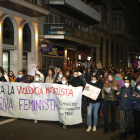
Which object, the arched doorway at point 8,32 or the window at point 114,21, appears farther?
the window at point 114,21

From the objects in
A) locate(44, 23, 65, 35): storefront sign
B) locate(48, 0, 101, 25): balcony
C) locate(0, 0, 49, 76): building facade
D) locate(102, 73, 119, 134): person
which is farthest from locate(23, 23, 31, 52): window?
locate(102, 73, 119, 134): person

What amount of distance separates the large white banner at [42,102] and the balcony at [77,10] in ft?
44.1

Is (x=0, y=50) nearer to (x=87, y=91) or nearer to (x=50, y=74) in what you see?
(x=50, y=74)

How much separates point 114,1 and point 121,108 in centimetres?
3476

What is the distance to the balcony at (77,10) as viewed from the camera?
1996 cm

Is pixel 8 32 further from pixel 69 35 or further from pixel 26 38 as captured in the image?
pixel 69 35

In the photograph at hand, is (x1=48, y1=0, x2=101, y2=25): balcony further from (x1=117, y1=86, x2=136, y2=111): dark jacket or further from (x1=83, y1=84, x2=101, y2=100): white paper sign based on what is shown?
(x1=117, y1=86, x2=136, y2=111): dark jacket

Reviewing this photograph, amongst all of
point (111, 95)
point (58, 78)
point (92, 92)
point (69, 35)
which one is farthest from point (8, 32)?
point (111, 95)

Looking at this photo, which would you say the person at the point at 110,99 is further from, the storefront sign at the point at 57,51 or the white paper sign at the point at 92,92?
the storefront sign at the point at 57,51

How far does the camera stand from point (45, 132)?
649 cm

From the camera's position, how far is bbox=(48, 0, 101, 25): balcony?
20.0 m

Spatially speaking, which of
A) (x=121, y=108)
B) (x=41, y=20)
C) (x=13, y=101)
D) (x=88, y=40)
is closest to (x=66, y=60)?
(x=88, y=40)

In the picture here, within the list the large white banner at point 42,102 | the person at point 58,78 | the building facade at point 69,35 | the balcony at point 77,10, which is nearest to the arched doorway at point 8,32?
the building facade at point 69,35

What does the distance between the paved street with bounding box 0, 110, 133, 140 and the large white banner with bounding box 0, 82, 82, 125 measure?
0.24 m
